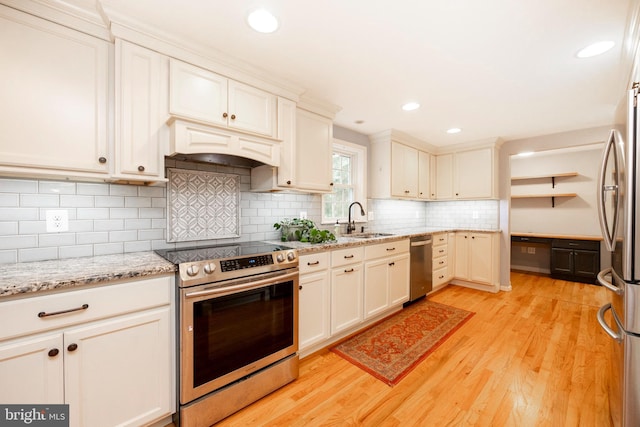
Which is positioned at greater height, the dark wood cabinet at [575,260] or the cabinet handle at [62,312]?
the cabinet handle at [62,312]

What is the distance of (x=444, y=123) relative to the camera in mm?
3369

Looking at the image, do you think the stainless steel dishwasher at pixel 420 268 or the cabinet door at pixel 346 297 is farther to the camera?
the stainless steel dishwasher at pixel 420 268

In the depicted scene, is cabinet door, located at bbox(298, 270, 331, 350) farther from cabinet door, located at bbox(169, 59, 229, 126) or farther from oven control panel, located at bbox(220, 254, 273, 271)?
cabinet door, located at bbox(169, 59, 229, 126)

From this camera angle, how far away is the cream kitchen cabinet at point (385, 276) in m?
2.74

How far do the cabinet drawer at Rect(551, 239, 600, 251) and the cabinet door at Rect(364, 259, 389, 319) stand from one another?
4042 millimetres

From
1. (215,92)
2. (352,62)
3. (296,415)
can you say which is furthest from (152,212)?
(352,62)

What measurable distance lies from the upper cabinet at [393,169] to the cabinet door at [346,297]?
1.51 m

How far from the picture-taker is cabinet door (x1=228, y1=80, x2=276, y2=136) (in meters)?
1.95

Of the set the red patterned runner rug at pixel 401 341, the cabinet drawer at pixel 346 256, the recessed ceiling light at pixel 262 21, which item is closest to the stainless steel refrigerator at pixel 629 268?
the red patterned runner rug at pixel 401 341

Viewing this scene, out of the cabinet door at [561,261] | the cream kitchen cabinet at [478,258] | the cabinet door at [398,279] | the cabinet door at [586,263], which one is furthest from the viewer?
the cabinet door at [561,261]

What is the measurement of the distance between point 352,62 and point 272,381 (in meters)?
2.39

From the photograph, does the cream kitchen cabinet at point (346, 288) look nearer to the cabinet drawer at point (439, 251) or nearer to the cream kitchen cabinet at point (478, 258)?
the cabinet drawer at point (439, 251)

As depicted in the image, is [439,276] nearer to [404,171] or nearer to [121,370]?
[404,171]

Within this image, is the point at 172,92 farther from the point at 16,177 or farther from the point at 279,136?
the point at 16,177
